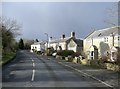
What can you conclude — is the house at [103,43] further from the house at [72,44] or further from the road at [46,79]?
the road at [46,79]

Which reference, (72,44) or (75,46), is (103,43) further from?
(72,44)

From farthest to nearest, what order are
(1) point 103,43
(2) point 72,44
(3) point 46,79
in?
(2) point 72,44 < (1) point 103,43 < (3) point 46,79

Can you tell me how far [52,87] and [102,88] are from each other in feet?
9.13

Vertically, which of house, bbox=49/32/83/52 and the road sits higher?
house, bbox=49/32/83/52

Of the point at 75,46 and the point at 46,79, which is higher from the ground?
the point at 75,46

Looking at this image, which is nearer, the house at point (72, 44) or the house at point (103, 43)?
the house at point (103, 43)

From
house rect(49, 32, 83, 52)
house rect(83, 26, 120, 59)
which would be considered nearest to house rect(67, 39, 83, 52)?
house rect(49, 32, 83, 52)

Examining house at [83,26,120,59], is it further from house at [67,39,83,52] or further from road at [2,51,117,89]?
road at [2,51,117,89]

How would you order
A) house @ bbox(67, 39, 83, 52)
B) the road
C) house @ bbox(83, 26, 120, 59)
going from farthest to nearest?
house @ bbox(67, 39, 83, 52)
house @ bbox(83, 26, 120, 59)
the road

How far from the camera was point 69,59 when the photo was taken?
62.7 metres

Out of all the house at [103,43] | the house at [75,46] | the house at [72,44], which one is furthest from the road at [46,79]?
the house at [72,44]

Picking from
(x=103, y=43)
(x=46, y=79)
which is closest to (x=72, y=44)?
(x=103, y=43)

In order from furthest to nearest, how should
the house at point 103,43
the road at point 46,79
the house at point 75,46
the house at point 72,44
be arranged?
the house at point 72,44 < the house at point 75,46 < the house at point 103,43 < the road at point 46,79

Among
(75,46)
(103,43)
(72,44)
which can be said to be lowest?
(103,43)
